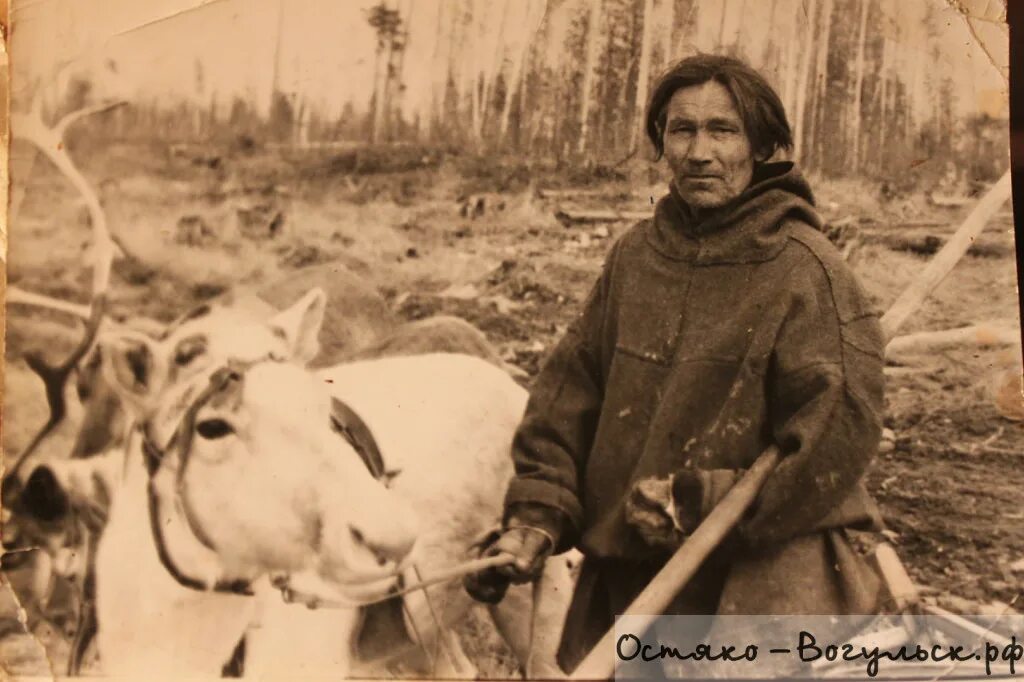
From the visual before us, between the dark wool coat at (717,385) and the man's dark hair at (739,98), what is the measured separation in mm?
65

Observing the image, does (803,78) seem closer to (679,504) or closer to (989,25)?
(989,25)

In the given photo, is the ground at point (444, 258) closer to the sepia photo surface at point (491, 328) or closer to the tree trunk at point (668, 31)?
the sepia photo surface at point (491, 328)

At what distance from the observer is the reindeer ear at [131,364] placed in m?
2.60

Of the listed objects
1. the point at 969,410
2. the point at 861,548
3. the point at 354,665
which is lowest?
the point at 354,665

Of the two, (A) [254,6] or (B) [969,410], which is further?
(A) [254,6]

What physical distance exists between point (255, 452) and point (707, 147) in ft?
3.52

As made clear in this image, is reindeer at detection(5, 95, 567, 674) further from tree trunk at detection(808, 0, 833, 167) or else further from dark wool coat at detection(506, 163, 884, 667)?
tree trunk at detection(808, 0, 833, 167)

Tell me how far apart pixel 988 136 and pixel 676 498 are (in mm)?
1016

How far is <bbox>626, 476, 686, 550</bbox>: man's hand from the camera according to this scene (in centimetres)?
240

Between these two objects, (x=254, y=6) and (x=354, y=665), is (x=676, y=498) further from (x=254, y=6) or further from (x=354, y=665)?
(x=254, y=6)

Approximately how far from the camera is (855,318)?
8.09 ft

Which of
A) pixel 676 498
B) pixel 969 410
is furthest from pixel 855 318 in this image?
pixel 676 498

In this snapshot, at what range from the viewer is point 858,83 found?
2.67 metres

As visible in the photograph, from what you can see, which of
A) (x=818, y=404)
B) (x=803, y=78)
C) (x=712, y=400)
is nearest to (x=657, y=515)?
(x=712, y=400)
